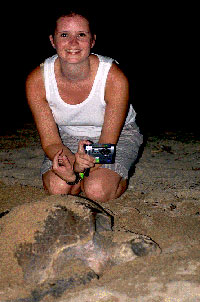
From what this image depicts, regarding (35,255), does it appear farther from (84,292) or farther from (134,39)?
(134,39)

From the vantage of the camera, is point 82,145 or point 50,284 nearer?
point 50,284

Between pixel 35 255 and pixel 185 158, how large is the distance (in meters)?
2.30

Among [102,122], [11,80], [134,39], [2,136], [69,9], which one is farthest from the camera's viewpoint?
[134,39]

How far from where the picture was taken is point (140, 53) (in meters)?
13.3

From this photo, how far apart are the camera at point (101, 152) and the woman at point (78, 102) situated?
0.11 feet

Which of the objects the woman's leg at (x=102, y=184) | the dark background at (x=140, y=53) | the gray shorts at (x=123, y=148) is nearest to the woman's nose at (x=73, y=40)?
the gray shorts at (x=123, y=148)

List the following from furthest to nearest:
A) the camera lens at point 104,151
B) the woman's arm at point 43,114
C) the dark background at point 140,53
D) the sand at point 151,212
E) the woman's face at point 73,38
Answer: the dark background at point 140,53
the woman's arm at point 43,114
the camera lens at point 104,151
the woman's face at point 73,38
the sand at point 151,212

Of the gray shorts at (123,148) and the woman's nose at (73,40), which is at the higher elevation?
the woman's nose at (73,40)

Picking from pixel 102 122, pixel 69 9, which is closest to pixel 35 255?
pixel 102 122

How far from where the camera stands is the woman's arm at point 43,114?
2.21m

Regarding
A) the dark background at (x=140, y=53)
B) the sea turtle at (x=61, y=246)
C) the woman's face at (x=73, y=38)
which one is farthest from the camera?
the dark background at (x=140, y=53)

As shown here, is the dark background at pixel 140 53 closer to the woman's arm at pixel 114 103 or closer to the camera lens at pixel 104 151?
the woman's arm at pixel 114 103

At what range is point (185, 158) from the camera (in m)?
3.49

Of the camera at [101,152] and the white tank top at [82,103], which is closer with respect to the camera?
the camera at [101,152]
